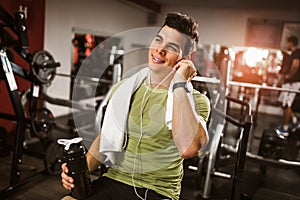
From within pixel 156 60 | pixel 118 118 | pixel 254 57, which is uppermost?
pixel 254 57

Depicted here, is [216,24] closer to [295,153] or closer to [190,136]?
[295,153]

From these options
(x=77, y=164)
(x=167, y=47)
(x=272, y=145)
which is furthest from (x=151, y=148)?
(x=272, y=145)

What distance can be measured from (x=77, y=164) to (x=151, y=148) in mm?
311

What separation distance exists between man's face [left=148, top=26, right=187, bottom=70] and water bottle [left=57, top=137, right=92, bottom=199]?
1.47ft

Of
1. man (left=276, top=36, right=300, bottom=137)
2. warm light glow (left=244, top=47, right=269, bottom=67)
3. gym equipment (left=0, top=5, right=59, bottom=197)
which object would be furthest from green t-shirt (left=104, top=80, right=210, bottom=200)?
warm light glow (left=244, top=47, right=269, bottom=67)

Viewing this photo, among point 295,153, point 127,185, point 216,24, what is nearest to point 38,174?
point 127,185

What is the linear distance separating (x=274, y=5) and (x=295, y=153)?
3859 millimetres

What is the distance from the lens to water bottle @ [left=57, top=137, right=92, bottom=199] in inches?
46.2

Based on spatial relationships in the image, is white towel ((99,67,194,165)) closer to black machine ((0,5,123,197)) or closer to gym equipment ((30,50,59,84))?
black machine ((0,5,123,197))

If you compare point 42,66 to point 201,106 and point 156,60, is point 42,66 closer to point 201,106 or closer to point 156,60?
point 156,60

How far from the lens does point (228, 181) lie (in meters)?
2.98

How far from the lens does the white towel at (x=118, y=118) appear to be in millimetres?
1352

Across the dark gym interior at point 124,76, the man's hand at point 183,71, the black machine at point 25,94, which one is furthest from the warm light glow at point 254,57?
the man's hand at point 183,71

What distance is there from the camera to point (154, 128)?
1.31 metres
